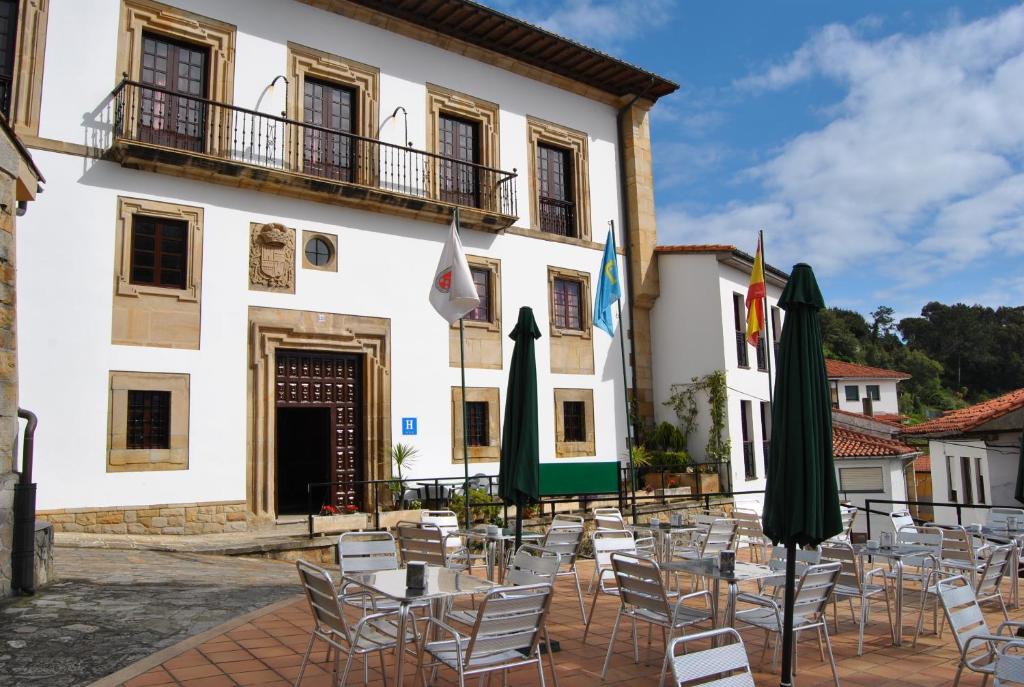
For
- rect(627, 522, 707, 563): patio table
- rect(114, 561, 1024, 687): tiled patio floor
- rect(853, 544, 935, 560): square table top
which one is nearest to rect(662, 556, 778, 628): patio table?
rect(114, 561, 1024, 687): tiled patio floor

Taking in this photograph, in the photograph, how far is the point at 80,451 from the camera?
11008 mm

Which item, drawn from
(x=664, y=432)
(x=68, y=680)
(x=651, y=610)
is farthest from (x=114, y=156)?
(x=664, y=432)

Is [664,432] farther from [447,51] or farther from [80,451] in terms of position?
[80,451]

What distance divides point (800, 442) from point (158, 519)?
1002 centimetres

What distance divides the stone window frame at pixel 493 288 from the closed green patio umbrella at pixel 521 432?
8.92 m

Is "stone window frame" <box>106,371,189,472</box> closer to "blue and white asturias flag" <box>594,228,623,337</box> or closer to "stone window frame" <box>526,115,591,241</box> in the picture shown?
"blue and white asturias flag" <box>594,228,623,337</box>

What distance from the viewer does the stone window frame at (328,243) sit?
13.5m

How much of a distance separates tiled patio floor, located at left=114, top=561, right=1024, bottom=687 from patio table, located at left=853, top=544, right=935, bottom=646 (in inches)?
5.0

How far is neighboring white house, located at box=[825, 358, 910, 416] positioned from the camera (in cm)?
5084

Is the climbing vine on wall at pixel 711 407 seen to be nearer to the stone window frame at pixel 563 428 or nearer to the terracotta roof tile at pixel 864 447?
the stone window frame at pixel 563 428

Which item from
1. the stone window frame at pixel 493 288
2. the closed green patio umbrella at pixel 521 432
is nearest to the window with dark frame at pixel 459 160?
A: the stone window frame at pixel 493 288

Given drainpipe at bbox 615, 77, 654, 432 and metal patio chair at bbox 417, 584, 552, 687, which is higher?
drainpipe at bbox 615, 77, 654, 432

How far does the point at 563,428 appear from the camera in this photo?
55.1 feet

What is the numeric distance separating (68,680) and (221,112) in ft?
34.1
